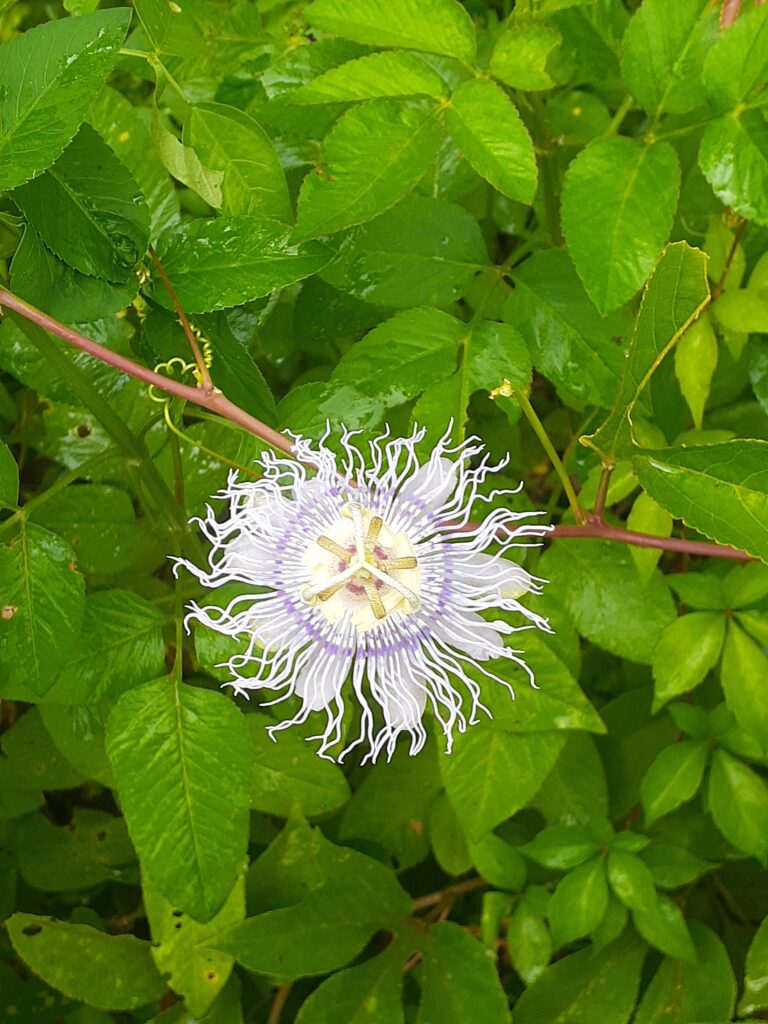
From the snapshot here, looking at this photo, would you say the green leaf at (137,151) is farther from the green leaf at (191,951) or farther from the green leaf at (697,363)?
the green leaf at (191,951)

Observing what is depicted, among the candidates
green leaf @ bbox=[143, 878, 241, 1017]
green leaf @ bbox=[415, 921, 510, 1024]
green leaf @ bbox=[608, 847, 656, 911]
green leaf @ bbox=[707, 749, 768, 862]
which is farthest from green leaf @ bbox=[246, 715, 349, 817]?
green leaf @ bbox=[707, 749, 768, 862]

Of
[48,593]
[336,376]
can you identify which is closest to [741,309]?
[336,376]

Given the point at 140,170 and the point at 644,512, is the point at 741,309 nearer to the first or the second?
the point at 644,512

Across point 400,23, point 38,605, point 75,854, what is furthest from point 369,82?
point 75,854

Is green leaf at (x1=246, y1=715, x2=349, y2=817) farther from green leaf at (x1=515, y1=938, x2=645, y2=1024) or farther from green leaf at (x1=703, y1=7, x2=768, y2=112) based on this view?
green leaf at (x1=703, y1=7, x2=768, y2=112)

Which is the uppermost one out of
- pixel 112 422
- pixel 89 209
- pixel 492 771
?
pixel 89 209

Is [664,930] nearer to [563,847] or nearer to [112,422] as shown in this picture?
[563,847]
